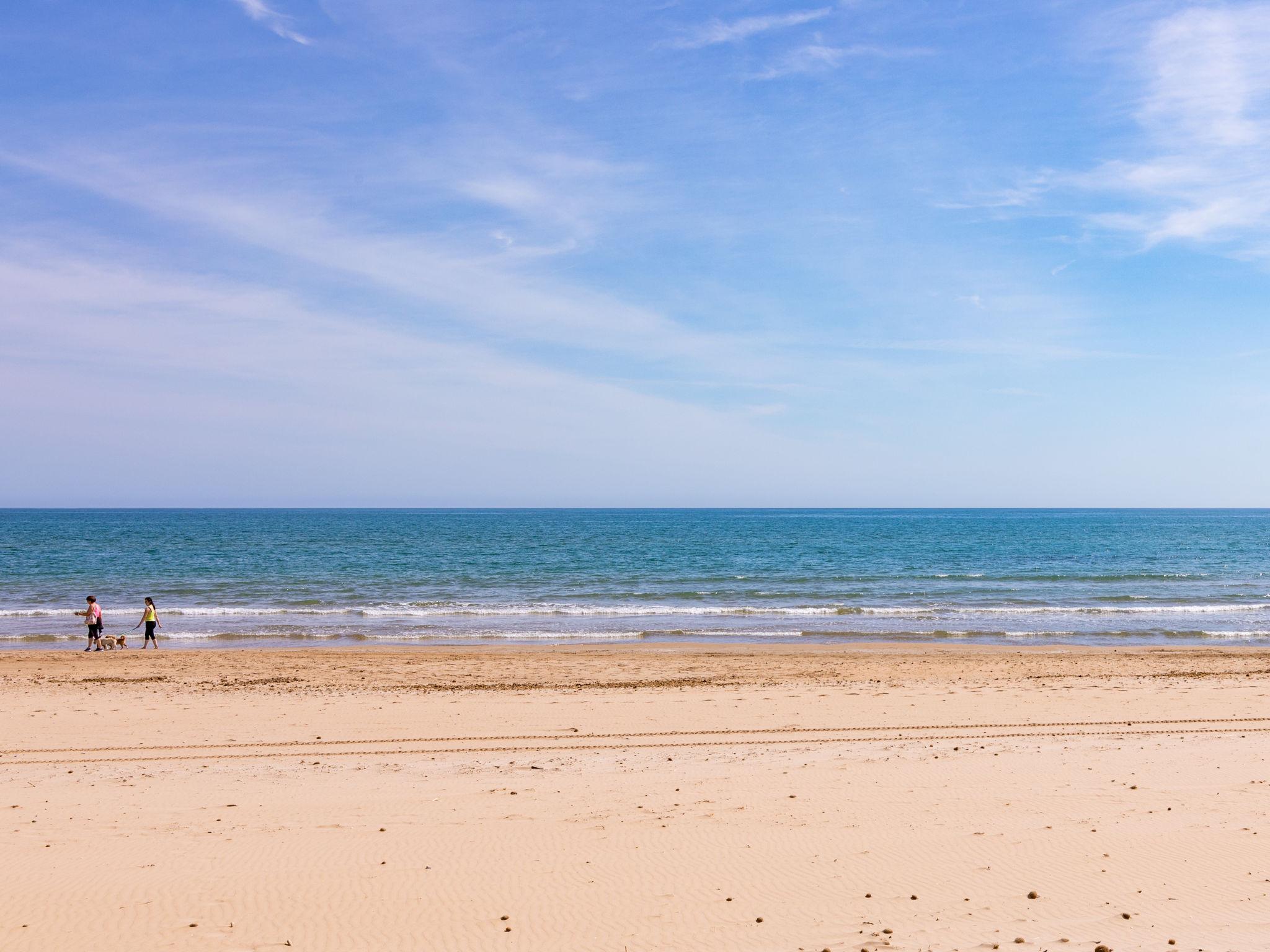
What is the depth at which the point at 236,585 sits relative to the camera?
129ft

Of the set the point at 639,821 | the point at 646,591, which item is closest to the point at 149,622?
the point at 646,591

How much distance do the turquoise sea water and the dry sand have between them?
39.3 feet

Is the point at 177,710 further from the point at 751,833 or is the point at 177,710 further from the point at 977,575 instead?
the point at 977,575

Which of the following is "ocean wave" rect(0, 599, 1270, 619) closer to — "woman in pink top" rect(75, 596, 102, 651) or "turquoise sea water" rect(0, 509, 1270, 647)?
"turquoise sea water" rect(0, 509, 1270, 647)

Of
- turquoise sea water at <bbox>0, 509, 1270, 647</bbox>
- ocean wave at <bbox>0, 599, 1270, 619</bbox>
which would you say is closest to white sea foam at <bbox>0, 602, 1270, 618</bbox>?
ocean wave at <bbox>0, 599, 1270, 619</bbox>

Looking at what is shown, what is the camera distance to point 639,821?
8.23m

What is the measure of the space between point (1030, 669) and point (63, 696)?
19.5m

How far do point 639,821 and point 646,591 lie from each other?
97.4 ft

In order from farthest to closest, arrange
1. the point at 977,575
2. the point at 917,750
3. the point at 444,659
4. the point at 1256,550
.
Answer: the point at 1256,550, the point at 977,575, the point at 444,659, the point at 917,750

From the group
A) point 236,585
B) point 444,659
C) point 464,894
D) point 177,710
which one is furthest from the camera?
point 236,585

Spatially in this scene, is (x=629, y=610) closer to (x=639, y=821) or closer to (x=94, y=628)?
(x=94, y=628)

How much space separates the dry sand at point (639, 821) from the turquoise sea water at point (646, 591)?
39.3 ft

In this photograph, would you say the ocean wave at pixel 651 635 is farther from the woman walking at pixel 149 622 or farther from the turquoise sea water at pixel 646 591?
the woman walking at pixel 149 622

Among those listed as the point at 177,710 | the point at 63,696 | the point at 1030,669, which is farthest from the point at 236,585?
the point at 1030,669
